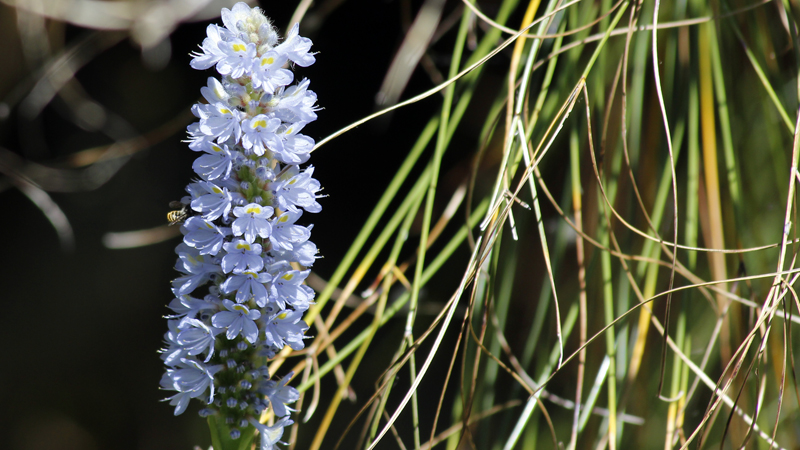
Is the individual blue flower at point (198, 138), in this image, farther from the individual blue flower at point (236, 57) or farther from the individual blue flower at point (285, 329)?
the individual blue flower at point (285, 329)

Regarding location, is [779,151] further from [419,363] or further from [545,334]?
[419,363]

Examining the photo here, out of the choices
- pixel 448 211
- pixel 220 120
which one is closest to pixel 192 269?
pixel 220 120

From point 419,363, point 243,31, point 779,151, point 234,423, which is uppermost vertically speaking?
point 243,31

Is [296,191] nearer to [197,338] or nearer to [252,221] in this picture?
[252,221]

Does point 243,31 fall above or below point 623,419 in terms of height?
above

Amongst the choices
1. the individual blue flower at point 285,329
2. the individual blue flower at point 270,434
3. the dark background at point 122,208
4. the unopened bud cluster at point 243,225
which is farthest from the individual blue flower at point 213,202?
the dark background at point 122,208

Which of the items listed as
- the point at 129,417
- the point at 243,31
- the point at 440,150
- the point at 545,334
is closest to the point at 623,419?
the point at 545,334

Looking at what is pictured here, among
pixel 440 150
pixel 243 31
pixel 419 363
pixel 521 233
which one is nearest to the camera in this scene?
pixel 243 31
